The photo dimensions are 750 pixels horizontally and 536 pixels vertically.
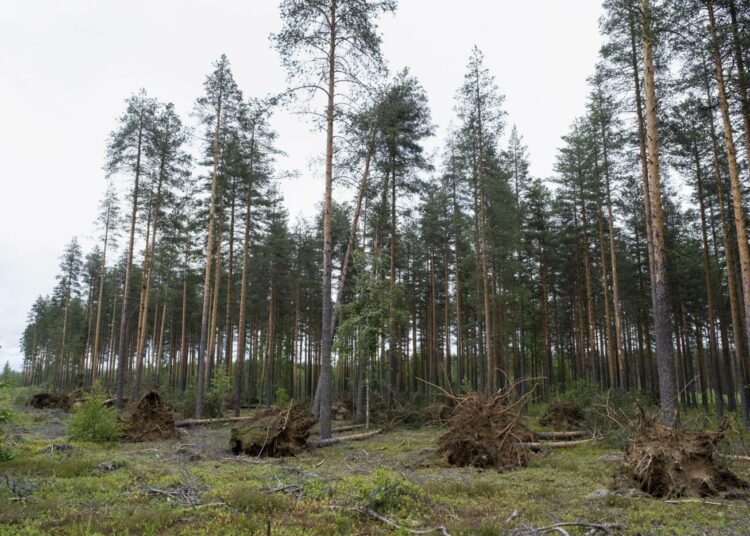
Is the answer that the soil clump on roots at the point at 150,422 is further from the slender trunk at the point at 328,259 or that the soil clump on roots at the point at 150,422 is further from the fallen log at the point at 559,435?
the fallen log at the point at 559,435

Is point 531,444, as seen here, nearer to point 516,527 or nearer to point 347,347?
point 516,527

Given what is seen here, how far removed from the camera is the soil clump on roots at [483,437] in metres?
10.1

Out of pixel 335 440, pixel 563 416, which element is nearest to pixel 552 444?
pixel 563 416

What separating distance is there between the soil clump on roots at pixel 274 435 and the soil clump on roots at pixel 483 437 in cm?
401

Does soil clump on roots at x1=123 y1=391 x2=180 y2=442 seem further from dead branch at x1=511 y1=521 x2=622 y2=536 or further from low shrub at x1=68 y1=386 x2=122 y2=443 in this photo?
dead branch at x1=511 y1=521 x2=622 y2=536

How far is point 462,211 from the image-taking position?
25.8 meters

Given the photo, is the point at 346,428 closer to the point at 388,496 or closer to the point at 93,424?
the point at 93,424

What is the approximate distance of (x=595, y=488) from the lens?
24.6ft

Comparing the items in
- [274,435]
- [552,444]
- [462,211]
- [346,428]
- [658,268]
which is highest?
[462,211]

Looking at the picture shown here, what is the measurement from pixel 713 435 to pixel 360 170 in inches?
620

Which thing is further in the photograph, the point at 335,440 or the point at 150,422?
the point at 150,422

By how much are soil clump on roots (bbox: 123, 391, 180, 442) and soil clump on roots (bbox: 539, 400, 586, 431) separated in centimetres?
1312

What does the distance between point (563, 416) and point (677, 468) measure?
9.29 m

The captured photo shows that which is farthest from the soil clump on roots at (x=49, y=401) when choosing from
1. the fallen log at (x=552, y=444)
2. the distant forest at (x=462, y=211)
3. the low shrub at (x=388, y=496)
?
the low shrub at (x=388, y=496)
